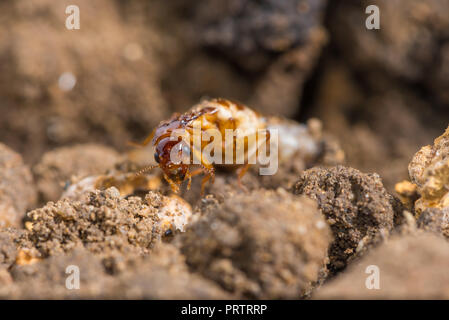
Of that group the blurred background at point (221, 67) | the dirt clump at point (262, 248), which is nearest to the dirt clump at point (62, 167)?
the blurred background at point (221, 67)

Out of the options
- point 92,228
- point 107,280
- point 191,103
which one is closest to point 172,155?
point 92,228

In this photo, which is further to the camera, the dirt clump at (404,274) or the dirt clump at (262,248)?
the dirt clump at (262,248)

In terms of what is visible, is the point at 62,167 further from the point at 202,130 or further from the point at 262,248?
the point at 262,248

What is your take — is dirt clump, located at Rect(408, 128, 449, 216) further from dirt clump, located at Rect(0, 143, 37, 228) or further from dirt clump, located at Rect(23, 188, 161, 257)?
dirt clump, located at Rect(0, 143, 37, 228)

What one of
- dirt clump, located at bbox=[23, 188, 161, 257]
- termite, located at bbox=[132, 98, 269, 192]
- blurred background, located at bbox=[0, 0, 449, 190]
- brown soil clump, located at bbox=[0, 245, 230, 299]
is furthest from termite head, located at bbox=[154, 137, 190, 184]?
blurred background, located at bbox=[0, 0, 449, 190]

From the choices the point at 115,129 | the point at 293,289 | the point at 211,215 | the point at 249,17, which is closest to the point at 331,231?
the point at 293,289

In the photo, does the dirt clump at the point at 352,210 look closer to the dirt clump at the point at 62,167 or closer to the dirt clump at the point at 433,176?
the dirt clump at the point at 433,176
